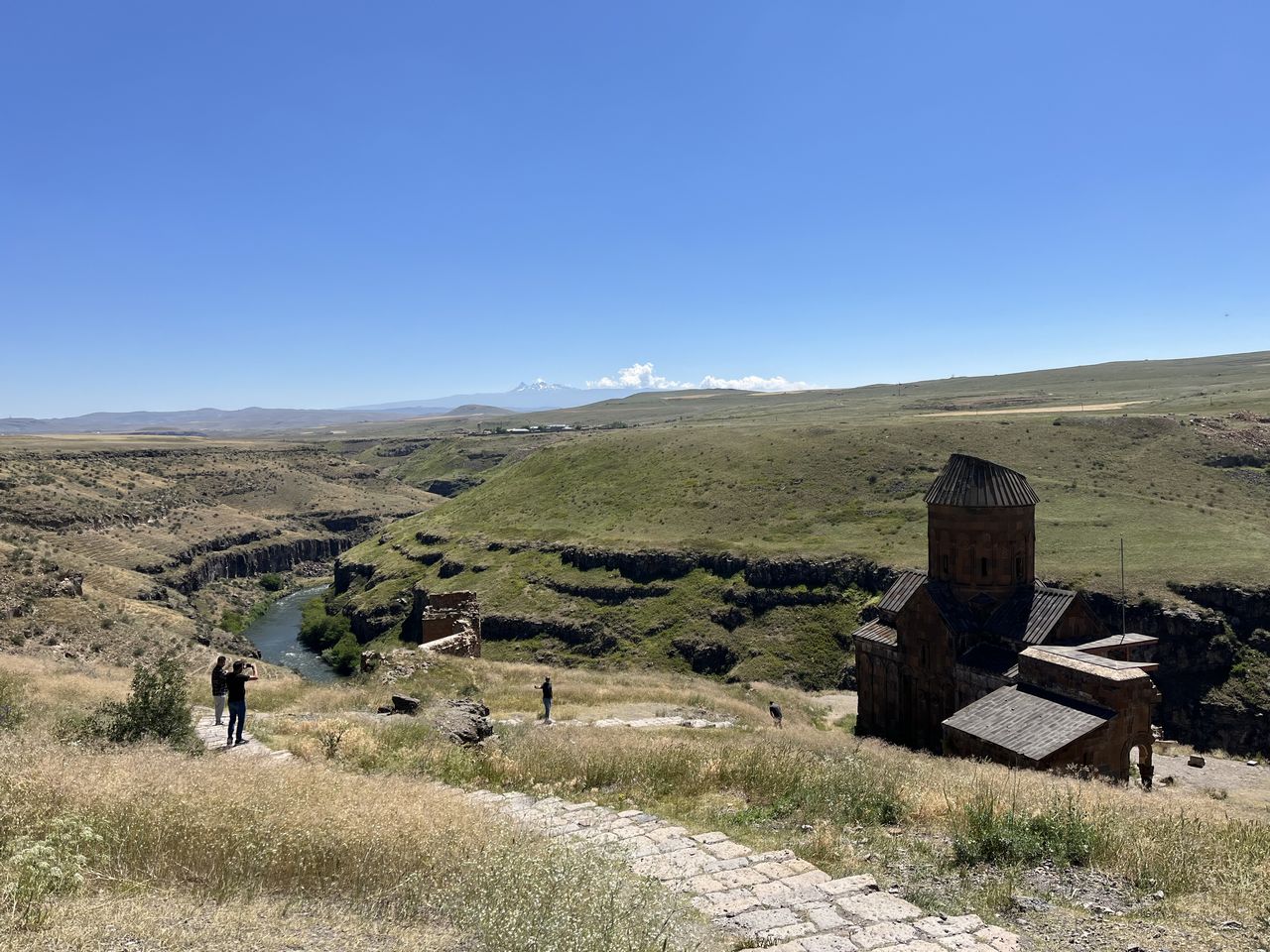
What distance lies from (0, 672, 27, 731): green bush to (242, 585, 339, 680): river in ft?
108

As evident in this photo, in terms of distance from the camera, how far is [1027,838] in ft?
24.1

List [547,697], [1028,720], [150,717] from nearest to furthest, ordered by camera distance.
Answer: [150,717] → [1028,720] → [547,697]

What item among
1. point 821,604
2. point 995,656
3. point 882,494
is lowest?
point 821,604

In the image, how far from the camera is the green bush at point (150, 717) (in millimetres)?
9820

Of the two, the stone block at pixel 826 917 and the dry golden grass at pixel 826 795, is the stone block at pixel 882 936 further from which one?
the dry golden grass at pixel 826 795

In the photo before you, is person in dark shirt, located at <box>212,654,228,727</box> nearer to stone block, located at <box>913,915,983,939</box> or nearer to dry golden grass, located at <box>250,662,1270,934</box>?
dry golden grass, located at <box>250,662,1270,934</box>

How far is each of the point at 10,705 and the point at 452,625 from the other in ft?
67.9

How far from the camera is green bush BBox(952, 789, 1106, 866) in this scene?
7238 mm

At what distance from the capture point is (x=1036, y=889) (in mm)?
6617

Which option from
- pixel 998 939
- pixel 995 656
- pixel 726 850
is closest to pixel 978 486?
pixel 995 656

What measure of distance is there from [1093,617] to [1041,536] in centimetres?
2814

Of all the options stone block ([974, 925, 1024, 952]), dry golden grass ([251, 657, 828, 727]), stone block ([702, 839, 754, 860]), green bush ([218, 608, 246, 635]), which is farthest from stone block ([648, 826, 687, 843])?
green bush ([218, 608, 246, 635])

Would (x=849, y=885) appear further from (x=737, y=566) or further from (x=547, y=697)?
(x=737, y=566)

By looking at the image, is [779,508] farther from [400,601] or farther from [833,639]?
[400,601]
